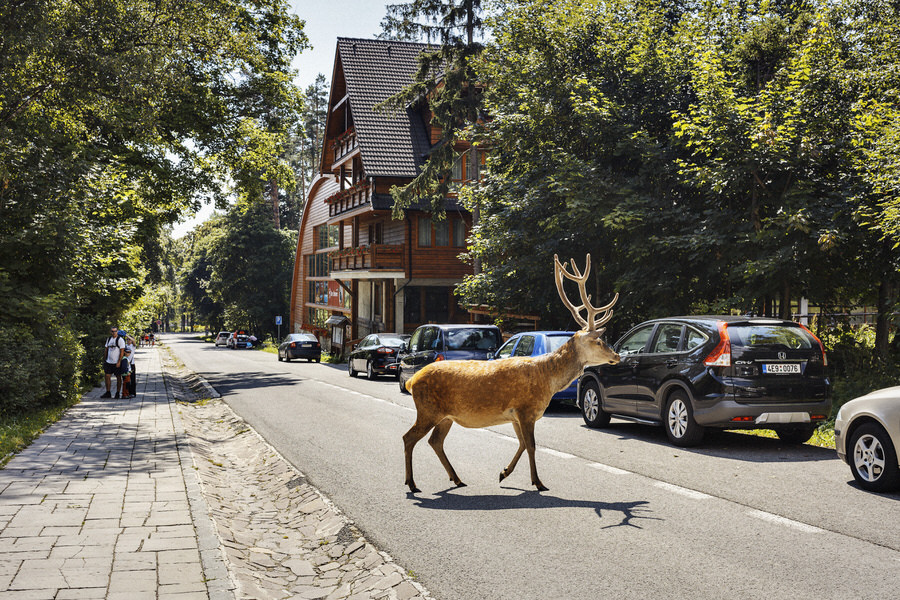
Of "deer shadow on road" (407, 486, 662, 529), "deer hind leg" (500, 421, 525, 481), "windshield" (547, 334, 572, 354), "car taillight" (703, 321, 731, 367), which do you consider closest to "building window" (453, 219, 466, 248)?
"windshield" (547, 334, 572, 354)

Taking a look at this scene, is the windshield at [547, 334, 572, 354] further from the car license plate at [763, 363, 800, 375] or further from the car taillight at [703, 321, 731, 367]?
the car license plate at [763, 363, 800, 375]

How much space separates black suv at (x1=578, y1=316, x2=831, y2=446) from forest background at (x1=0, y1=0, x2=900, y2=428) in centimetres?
277

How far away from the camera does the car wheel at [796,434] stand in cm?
1088

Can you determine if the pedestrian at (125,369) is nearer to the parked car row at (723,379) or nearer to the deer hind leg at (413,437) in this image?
the parked car row at (723,379)

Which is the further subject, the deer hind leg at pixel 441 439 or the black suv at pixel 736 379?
the black suv at pixel 736 379

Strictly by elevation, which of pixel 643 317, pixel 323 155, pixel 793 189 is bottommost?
pixel 643 317

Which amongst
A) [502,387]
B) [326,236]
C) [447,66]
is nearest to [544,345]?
[502,387]

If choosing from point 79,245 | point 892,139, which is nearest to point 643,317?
point 892,139

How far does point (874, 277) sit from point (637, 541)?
11.0 m

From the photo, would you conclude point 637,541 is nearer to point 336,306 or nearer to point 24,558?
point 24,558

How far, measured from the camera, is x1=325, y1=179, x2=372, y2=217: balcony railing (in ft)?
135

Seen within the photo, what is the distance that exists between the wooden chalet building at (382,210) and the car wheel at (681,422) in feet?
82.6

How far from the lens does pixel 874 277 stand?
1473cm

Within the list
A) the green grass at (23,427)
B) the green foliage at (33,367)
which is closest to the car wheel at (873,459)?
the green grass at (23,427)
